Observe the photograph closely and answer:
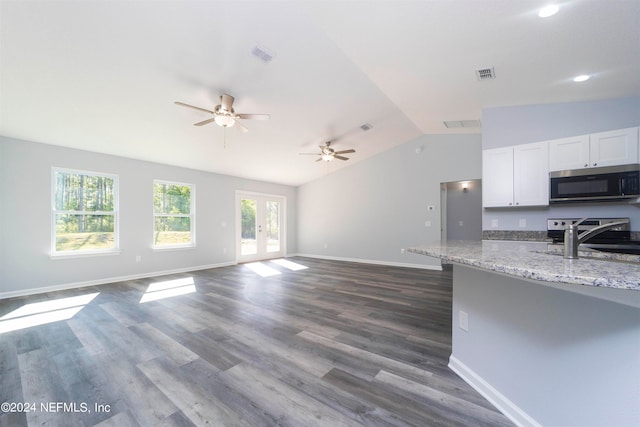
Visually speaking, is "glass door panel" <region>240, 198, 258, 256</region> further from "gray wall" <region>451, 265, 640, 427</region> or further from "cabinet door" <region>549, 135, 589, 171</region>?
"cabinet door" <region>549, 135, 589, 171</region>

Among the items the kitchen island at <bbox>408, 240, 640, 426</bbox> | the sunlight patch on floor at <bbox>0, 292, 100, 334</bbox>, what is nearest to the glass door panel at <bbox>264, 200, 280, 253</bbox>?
the sunlight patch on floor at <bbox>0, 292, 100, 334</bbox>

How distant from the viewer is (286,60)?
9.89 ft

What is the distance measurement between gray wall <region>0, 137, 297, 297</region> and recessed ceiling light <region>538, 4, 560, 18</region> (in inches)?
252

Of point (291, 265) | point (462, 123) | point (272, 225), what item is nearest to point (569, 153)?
point (462, 123)

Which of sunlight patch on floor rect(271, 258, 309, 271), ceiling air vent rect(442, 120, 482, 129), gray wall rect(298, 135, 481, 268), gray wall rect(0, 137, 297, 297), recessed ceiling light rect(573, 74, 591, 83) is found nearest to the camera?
recessed ceiling light rect(573, 74, 591, 83)

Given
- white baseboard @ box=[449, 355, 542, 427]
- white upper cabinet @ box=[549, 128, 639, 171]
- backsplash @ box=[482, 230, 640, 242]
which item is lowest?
white baseboard @ box=[449, 355, 542, 427]

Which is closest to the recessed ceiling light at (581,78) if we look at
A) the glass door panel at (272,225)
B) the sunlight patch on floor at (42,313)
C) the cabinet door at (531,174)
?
the cabinet door at (531,174)

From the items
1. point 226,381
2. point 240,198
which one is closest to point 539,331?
point 226,381

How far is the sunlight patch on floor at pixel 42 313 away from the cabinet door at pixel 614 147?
6.64 meters

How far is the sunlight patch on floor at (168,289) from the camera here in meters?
3.97

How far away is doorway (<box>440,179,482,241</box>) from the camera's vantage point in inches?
270

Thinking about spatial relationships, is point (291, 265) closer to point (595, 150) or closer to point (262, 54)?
point (262, 54)

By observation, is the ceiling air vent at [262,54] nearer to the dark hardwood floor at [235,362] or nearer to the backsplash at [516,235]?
the dark hardwood floor at [235,362]

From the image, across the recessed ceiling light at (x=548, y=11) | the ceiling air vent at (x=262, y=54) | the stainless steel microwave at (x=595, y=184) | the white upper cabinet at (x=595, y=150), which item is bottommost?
the stainless steel microwave at (x=595, y=184)
